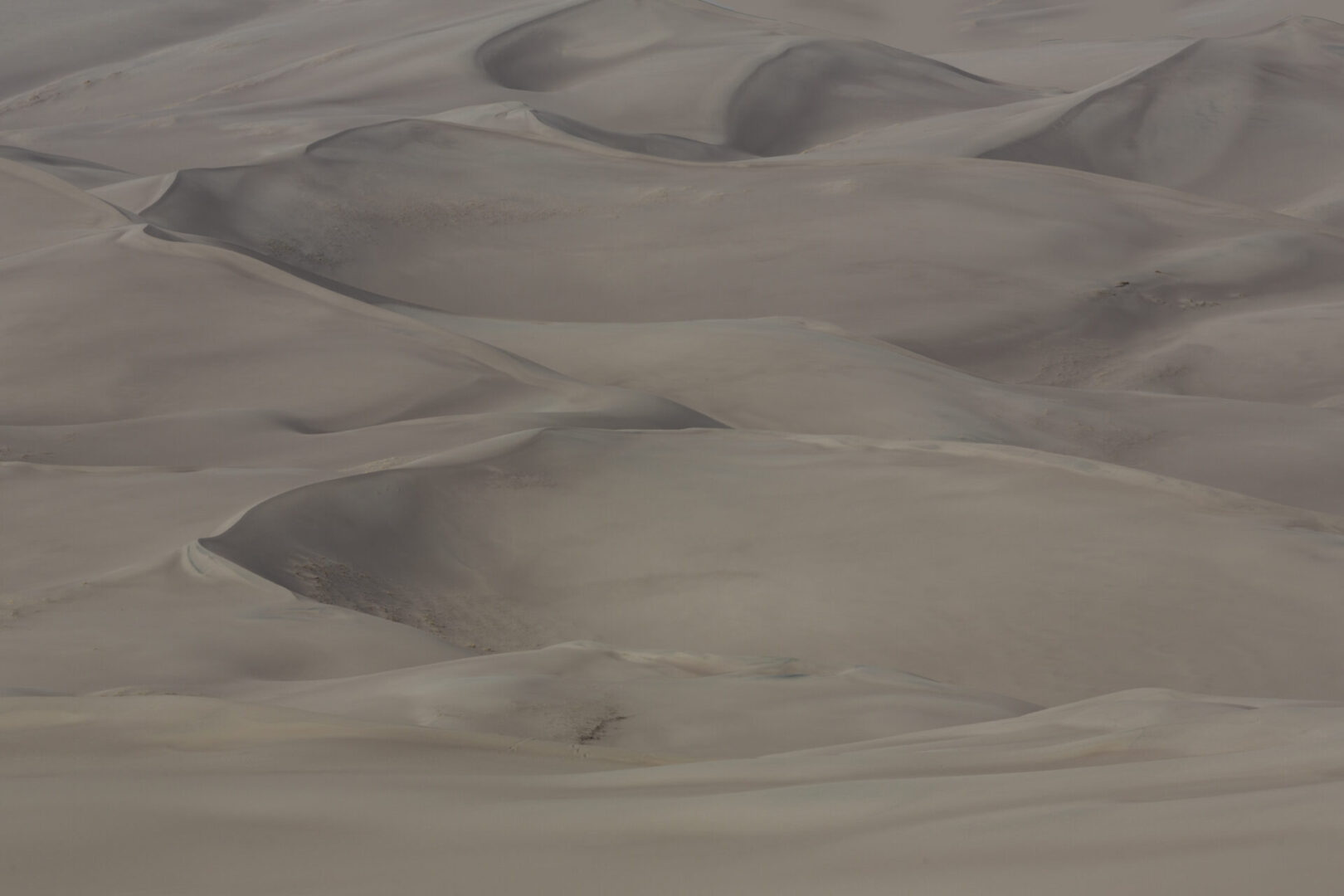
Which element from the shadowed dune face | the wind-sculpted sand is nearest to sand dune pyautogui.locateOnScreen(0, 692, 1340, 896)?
the wind-sculpted sand

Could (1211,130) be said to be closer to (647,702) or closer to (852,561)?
(852,561)

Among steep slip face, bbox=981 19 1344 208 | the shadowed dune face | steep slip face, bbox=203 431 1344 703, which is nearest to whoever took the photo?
steep slip face, bbox=203 431 1344 703

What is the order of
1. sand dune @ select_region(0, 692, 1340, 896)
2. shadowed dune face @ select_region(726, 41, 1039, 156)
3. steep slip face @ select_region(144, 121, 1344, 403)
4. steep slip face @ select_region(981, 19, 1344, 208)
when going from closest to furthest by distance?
sand dune @ select_region(0, 692, 1340, 896) → steep slip face @ select_region(144, 121, 1344, 403) → steep slip face @ select_region(981, 19, 1344, 208) → shadowed dune face @ select_region(726, 41, 1039, 156)

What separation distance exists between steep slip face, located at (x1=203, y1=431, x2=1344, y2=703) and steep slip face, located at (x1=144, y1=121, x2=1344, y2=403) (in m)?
3.29

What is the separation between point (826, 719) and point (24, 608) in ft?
5.82

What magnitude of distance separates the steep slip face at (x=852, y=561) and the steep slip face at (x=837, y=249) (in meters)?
3.29

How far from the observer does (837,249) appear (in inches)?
306

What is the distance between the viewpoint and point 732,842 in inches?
42.0

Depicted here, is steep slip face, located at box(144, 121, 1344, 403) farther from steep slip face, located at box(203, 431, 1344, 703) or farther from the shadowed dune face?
steep slip face, located at box(203, 431, 1344, 703)

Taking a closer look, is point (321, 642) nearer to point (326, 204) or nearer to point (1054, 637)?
point (1054, 637)

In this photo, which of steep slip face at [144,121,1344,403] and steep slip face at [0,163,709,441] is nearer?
steep slip face at [0,163,709,441]

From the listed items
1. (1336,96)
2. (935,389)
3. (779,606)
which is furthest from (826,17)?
(779,606)

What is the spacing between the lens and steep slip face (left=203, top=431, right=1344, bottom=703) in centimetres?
311

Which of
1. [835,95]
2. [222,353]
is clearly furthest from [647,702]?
[835,95]
